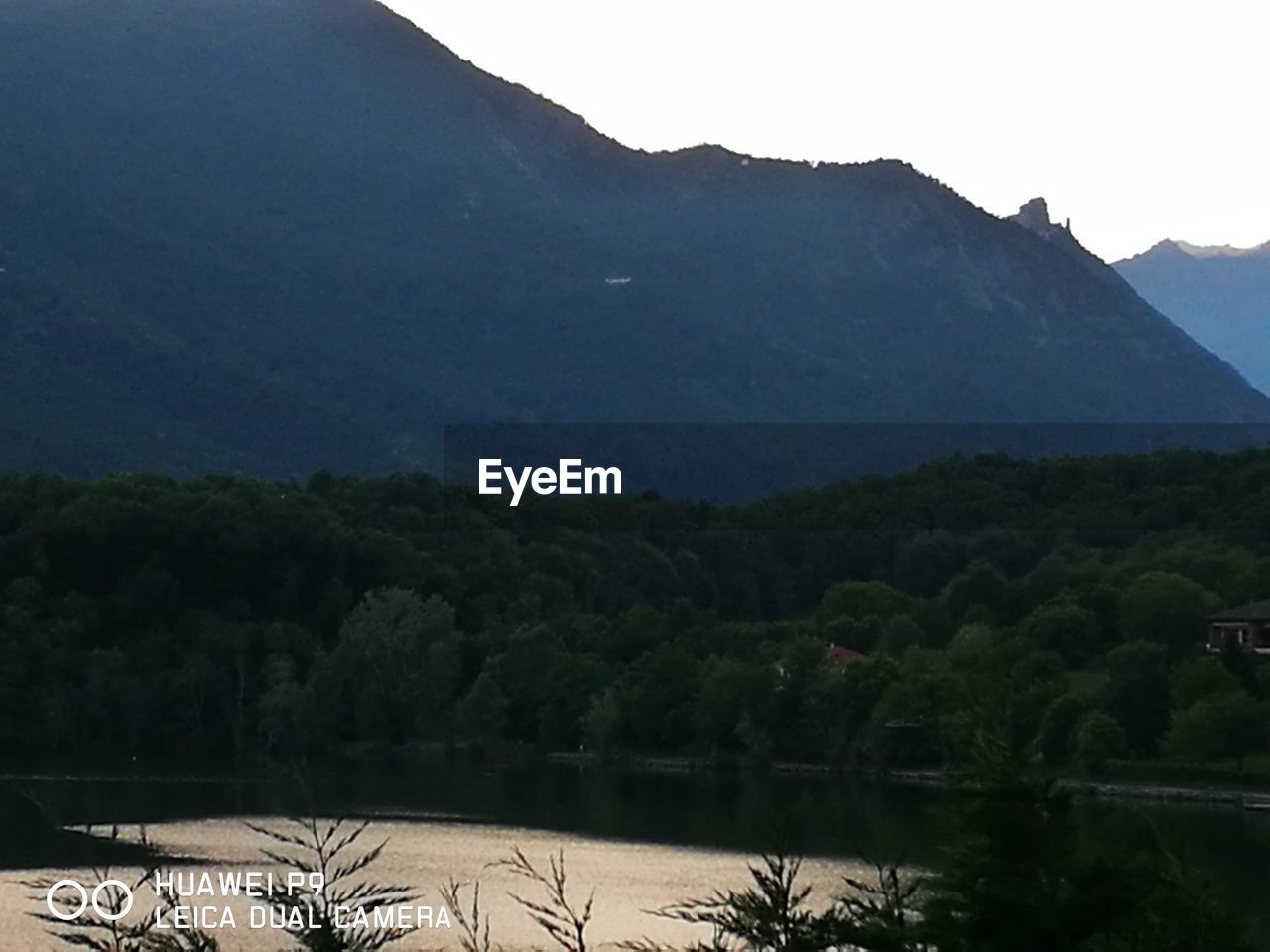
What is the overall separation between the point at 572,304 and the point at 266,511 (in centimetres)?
7453

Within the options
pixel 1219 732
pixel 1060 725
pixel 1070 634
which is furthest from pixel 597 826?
pixel 1070 634

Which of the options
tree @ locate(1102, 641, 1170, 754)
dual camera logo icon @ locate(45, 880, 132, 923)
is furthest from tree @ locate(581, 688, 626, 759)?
dual camera logo icon @ locate(45, 880, 132, 923)

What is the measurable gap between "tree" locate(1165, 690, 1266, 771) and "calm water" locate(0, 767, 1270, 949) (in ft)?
12.4

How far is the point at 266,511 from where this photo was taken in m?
68.8

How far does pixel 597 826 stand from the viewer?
3753 cm

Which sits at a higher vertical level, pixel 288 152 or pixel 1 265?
pixel 288 152

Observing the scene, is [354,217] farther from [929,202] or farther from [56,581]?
[56,581]

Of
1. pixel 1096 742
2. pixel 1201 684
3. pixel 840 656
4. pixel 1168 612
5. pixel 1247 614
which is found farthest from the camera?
pixel 840 656

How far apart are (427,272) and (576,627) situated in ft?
269

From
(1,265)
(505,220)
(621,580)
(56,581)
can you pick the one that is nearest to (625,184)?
(505,220)

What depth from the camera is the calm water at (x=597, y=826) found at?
27328 mm
